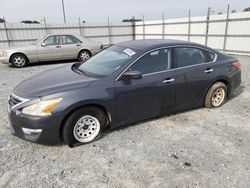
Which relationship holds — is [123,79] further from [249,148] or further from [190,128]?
[249,148]

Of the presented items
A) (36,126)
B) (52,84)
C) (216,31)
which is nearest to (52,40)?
(52,84)

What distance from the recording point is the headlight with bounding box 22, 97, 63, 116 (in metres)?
2.73

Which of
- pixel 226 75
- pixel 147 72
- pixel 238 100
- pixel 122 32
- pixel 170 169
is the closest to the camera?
pixel 170 169

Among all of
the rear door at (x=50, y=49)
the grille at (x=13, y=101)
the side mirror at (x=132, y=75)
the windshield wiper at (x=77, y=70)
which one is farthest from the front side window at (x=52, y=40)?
the side mirror at (x=132, y=75)

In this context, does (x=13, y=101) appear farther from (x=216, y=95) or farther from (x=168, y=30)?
(x=168, y=30)

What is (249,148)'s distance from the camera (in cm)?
296

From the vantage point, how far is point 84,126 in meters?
3.09

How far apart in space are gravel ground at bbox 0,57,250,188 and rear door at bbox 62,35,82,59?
21.9 ft

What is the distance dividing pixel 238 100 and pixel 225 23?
325 inches

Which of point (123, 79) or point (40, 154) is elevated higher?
point (123, 79)

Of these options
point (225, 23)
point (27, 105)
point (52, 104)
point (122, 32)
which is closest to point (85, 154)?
point (52, 104)

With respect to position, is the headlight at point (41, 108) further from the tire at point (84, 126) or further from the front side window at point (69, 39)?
the front side window at point (69, 39)

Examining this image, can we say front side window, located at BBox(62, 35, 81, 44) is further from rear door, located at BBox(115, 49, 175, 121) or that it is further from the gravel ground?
rear door, located at BBox(115, 49, 175, 121)

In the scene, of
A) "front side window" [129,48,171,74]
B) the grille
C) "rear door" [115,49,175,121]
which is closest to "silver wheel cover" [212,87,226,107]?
"rear door" [115,49,175,121]
